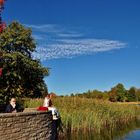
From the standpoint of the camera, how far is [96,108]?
125ft

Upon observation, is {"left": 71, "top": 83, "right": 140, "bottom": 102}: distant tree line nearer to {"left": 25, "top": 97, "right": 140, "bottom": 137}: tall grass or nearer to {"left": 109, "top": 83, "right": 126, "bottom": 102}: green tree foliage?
→ {"left": 109, "top": 83, "right": 126, "bottom": 102}: green tree foliage

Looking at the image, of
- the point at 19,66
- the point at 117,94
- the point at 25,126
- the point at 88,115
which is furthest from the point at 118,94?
the point at 25,126

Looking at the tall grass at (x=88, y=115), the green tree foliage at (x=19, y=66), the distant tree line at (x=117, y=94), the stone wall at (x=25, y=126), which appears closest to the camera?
the stone wall at (x=25, y=126)

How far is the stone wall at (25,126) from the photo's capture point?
50.4ft

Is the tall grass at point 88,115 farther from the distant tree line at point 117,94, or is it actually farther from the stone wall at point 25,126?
the distant tree line at point 117,94

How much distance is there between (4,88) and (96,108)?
50.9ft

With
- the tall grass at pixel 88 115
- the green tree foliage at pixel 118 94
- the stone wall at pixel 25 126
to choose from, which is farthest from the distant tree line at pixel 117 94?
the stone wall at pixel 25 126

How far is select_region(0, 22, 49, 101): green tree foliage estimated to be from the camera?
5119 centimetres

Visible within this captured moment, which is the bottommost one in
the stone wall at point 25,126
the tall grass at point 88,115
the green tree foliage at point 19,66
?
the stone wall at point 25,126

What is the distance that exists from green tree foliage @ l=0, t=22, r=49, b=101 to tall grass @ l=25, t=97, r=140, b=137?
43.4 feet

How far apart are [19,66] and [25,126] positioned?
37.4 metres

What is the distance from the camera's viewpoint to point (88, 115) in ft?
105

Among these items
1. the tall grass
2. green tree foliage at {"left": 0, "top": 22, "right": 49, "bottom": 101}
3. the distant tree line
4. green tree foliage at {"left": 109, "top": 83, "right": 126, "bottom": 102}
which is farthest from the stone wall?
green tree foliage at {"left": 109, "top": 83, "right": 126, "bottom": 102}

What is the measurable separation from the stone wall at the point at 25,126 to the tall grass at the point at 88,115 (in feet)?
27.4
